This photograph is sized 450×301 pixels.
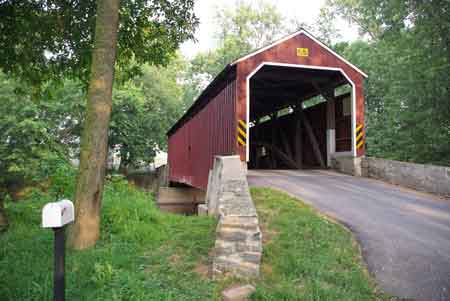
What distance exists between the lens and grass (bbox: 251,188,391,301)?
8.89 feet

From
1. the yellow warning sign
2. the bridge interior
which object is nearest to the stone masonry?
the yellow warning sign

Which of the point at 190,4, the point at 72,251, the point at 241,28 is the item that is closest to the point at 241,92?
the point at 190,4

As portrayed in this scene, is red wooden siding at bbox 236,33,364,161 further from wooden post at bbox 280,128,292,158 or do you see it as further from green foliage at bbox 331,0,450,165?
wooden post at bbox 280,128,292,158

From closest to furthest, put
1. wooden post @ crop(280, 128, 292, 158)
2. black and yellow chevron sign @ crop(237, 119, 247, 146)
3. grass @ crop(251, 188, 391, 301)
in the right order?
grass @ crop(251, 188, 391, 301) < black and yellow chevron sign @ crop(237, 119, 247, 146) < wooden post @ crop(280, 128, 292, 158)

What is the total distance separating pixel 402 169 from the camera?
23.6 feet

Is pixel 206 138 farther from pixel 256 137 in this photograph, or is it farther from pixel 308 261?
pixel 308 261

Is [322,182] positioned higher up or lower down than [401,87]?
lower down

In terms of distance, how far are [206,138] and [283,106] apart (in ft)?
14.5

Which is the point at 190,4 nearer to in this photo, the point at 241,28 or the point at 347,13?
the point at 347,13

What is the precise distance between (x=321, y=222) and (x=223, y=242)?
5.69 ft

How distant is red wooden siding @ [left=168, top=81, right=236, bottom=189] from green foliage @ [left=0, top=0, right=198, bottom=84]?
1.99m

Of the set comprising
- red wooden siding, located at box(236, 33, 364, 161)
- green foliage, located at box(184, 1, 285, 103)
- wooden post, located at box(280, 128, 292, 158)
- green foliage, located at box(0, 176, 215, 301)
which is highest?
green foliage, located at box(184, 1, 285, 103)

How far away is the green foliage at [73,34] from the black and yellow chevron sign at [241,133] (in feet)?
7.09

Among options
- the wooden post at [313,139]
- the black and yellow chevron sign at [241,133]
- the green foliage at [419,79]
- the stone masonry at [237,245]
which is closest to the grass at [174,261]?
the stone masonry at [237,245]
